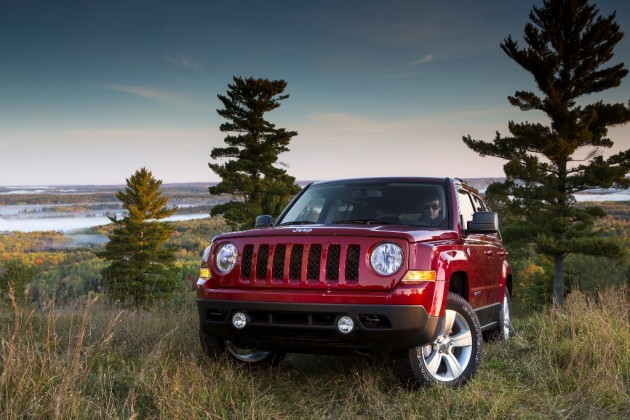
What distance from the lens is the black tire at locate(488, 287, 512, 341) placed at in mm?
7117

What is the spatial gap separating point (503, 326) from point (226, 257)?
3913 millimetres

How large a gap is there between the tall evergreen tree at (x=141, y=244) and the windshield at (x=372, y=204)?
4186 cm

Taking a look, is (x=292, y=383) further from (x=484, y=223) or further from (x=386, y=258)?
(x=484, y=223)

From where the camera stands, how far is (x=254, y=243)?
482 centimetres

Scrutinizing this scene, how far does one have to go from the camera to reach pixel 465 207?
6.23 m

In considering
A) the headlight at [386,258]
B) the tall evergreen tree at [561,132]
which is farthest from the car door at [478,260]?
the tall evergreen tree at [561,132]

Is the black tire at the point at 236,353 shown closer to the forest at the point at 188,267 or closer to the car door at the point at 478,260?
the forest at the point at 188,267

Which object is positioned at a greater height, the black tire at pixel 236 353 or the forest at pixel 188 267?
the black tire at pixel 236 353

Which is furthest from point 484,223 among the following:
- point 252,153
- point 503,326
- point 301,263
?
point 252,153

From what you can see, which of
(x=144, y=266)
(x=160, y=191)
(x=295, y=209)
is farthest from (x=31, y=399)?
(x=160, y=191)

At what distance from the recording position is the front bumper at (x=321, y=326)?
429 centimetres

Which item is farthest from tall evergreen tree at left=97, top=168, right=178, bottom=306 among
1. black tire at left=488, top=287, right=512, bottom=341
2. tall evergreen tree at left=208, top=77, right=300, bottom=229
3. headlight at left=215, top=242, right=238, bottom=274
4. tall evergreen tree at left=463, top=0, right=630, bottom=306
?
headlight at left=215, top=242, right=238, bottom=274

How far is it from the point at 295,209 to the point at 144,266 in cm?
4658

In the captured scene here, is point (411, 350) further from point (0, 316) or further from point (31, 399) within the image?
point (0, 316)
